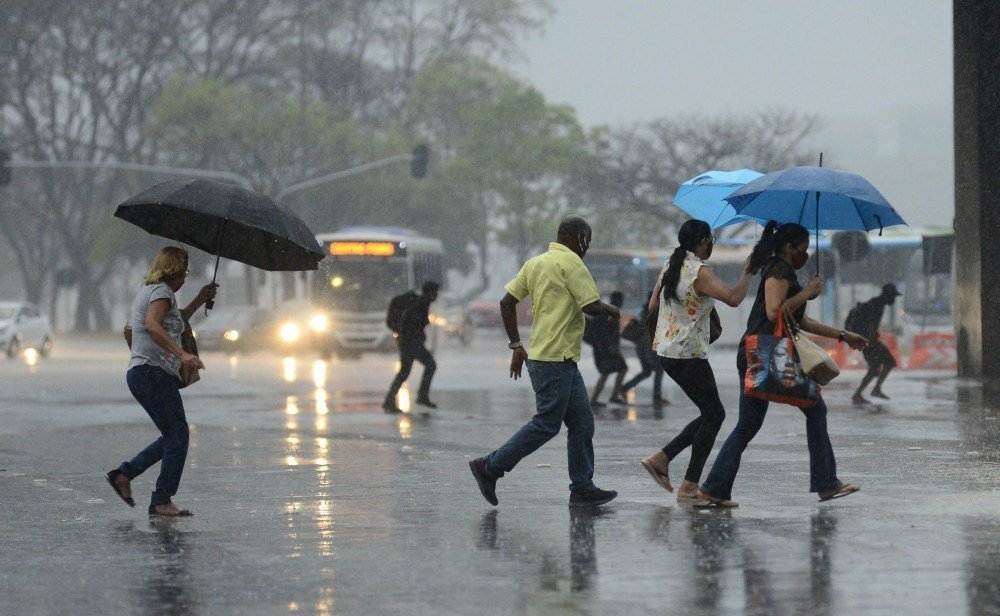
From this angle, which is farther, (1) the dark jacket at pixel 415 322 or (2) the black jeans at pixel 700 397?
(1) the dark jacket at pixel 415 322

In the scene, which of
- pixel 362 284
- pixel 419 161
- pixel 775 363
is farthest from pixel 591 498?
pixel 419 161

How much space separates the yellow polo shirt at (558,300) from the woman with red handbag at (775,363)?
36.9 inches

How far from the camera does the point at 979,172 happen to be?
23484 mm

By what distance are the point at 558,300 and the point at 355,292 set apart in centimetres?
3061

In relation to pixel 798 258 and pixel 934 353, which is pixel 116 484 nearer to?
pixel 798 258

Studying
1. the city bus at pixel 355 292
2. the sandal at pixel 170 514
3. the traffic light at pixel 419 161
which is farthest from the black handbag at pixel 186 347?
the traffic light at pixel 419 161

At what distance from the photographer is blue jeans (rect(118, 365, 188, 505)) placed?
31.2ft

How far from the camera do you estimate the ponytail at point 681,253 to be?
987 centimetres

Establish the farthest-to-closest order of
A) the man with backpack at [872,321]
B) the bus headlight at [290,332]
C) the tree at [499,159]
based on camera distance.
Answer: the tree at [499,159], the bus headlight at [290,332], the man with backpack at [872,321]

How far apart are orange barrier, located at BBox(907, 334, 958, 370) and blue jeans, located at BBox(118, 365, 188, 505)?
877 inches

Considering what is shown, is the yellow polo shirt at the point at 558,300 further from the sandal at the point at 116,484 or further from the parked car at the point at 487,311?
the parked car at the point at 487,311

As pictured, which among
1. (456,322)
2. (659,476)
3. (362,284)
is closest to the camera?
(659,476)

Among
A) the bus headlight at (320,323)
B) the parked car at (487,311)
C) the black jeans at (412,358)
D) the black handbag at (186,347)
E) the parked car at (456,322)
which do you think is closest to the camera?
the black handbag at (186,347)

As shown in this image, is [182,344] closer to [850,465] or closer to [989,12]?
[850,465]
